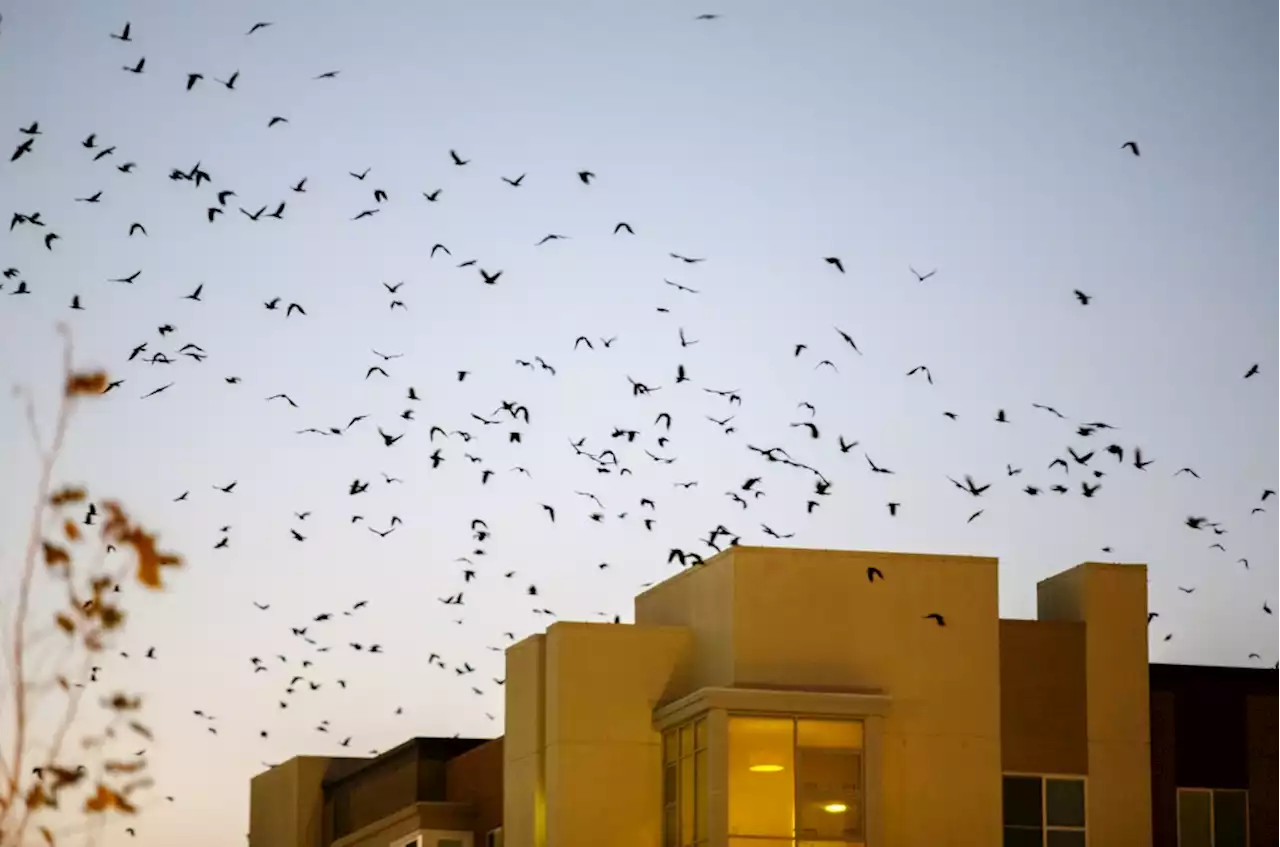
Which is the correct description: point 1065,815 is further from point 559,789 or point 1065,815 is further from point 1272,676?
point 559,789

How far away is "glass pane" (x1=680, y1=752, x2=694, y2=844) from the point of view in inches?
1363

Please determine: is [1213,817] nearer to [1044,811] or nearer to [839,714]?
[1044,811]

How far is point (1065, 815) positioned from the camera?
3684 centimetres

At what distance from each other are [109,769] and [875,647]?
3108 centimetres

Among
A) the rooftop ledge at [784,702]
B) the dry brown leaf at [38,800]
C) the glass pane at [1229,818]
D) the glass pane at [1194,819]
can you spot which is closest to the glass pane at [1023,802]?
the rooftop ledge at [784,702]

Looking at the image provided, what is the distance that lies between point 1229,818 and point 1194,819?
0.70 m

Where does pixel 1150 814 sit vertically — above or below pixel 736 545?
below

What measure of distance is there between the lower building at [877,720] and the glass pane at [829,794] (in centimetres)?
4

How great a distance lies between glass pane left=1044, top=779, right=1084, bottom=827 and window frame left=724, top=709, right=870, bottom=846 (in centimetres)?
435

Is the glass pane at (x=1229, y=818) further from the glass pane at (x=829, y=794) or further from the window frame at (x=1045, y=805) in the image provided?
the glass pane at (x=829, y=794)

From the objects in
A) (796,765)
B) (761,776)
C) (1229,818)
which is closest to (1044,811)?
(1229,818)

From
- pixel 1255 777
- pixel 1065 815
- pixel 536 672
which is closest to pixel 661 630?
pixel 536 672

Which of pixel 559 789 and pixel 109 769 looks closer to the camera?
pixel 109 769

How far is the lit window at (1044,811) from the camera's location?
3666 centimetres
